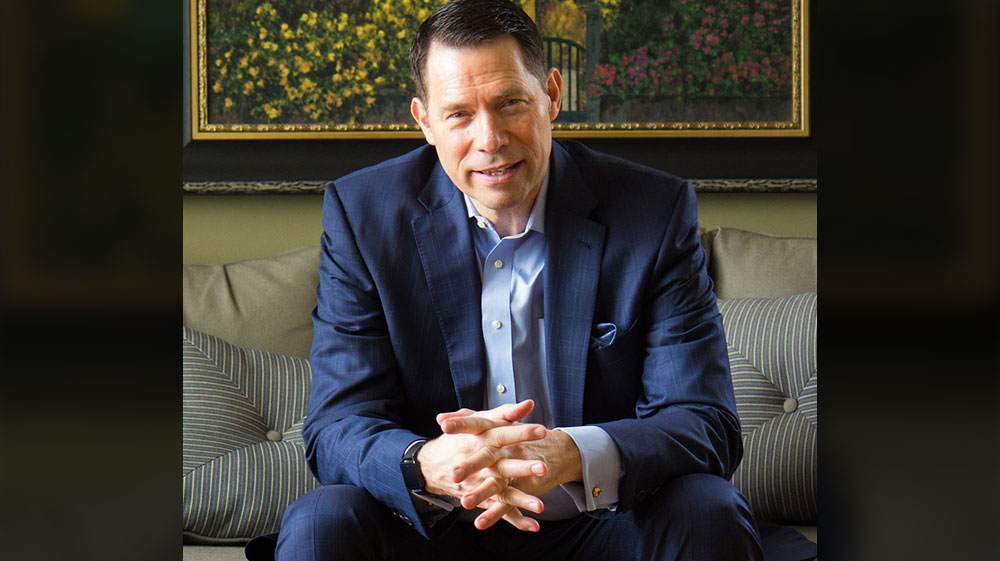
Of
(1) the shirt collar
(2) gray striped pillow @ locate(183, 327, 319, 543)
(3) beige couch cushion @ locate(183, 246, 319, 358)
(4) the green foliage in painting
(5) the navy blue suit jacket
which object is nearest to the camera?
(5) the navy blue suit jacket

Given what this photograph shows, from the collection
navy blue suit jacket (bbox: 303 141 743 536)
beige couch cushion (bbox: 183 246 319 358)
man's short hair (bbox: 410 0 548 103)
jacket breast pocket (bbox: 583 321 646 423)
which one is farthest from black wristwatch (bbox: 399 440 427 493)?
beige couch cushion (bbox: 183 246 319 358)

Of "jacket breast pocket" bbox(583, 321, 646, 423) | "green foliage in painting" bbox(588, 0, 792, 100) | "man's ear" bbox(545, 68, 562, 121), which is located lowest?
"jacket breast pocket" bbox(583, 321, 646, 423)

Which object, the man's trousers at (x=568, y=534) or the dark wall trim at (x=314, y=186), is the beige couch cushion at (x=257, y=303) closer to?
the dark wall trim at (x=314, y=186)

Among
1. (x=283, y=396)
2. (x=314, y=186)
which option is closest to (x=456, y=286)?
(x=283, y=396)

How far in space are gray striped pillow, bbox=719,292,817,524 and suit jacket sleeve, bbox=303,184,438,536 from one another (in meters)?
0.70

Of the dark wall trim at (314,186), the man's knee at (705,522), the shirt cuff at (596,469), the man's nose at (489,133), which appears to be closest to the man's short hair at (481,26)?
the man's nose at (489,133)

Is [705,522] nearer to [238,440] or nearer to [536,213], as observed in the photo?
[536,213]

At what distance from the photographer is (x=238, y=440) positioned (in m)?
1.73

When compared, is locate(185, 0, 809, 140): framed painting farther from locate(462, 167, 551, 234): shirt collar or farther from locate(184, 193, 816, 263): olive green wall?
locate(462, 167, 551, 234): shirt collar

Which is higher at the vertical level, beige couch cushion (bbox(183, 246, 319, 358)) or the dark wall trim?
the dark wall trim

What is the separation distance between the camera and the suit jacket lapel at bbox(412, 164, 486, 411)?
148 cm

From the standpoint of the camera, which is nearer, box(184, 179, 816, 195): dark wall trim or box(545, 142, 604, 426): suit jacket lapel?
box(545, 142, 604, 426): suit jacket lapel

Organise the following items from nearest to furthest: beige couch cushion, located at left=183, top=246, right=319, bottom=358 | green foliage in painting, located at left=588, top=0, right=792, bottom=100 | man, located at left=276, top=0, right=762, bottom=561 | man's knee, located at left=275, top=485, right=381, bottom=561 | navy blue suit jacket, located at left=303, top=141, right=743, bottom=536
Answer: man's knee, located at left=275, top=485, right=381, bottom=561 → man, located at left=276, top=0, right=762, bottom=561 → navy blue suit jacket, located at left=303, top=141, right=743, bottom=536 → beige couch cushion, located at left=183, top=246, right=319, bottom=358 → green foliage in painting, located at left=588, top=0, right=792, bottom=100

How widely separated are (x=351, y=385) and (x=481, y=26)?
620 millimetres
